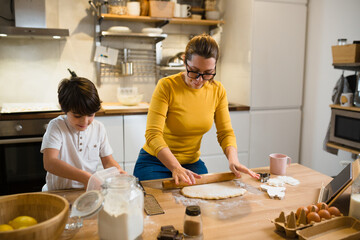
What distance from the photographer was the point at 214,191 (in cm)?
126

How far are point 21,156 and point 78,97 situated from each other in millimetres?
1390

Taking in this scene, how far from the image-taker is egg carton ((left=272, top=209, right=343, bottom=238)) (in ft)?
3.05

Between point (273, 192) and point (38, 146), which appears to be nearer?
point (273, 192)

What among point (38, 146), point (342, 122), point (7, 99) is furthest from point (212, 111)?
point (7, 99)

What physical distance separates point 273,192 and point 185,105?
→ 63 cm

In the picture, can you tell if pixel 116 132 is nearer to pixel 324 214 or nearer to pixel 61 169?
pixel 61 169

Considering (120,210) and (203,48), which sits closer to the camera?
(120,210)

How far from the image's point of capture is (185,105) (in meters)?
1.66

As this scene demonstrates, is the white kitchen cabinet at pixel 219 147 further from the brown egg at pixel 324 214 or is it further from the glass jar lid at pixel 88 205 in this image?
the glass jar lid at pixel 88 205

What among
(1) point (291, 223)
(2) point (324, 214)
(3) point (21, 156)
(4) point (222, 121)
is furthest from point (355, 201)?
(3) point (21, 156)

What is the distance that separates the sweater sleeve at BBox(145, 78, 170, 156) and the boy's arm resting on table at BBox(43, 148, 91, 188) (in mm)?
366

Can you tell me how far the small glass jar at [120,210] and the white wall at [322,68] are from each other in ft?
8.27

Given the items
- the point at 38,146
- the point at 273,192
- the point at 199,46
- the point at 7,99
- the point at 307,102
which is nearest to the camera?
the point at 273,192

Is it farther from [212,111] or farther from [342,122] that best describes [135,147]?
[342,122]
